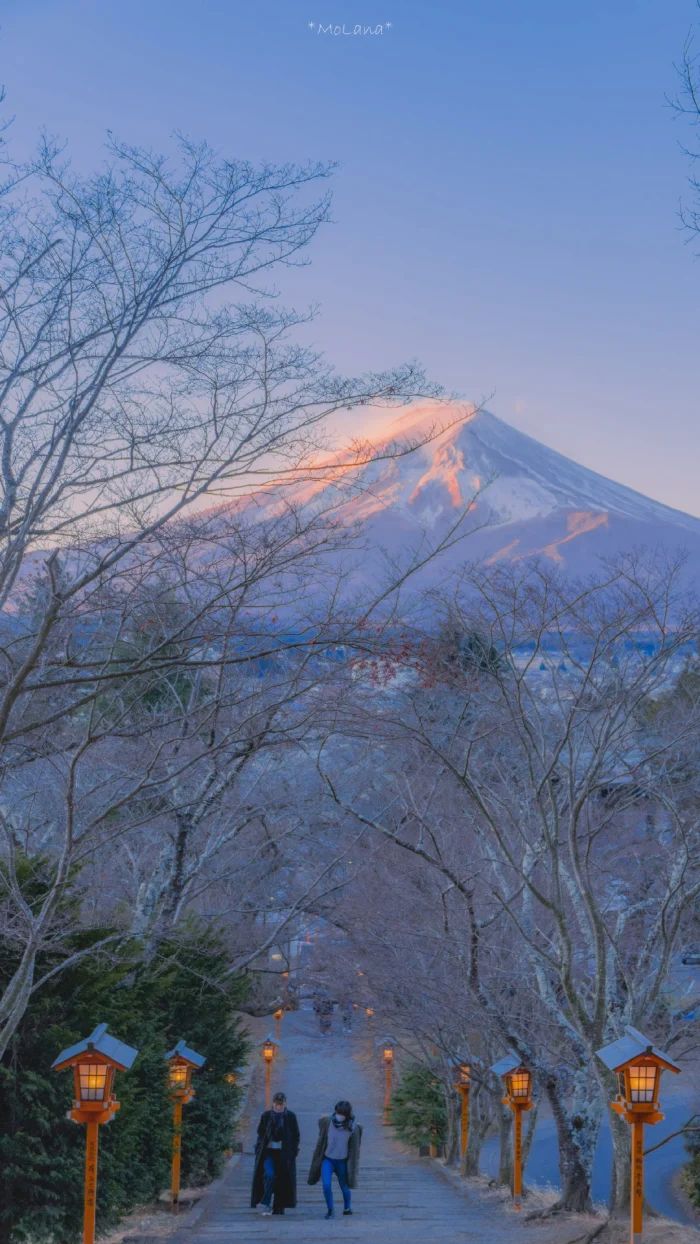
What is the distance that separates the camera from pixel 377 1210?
12.7 meters

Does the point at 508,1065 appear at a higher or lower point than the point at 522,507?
lower

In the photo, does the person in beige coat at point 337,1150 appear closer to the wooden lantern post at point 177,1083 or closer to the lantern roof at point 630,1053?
the wooden lantern post at point 177,1083

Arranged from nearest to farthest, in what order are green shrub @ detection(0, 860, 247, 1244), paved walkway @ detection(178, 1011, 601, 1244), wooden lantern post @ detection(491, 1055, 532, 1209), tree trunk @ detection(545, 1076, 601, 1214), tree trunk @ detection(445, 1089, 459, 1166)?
green shrub @ detection(0, 860, 247, 1244) → paved walkway @ detection(178, 1011, 601, 1244) → tree trunk @ detection(545, 1076, 601, 1214) → wooden lantern post @ detection(491, 1055, 532, 1209) → tree trunk @ detection(445, 1089, 459, 1166)

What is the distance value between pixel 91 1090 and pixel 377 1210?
637 centimetres

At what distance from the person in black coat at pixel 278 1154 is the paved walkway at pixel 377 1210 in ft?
0.71

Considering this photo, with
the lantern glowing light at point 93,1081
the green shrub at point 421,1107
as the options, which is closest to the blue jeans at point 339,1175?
the lantern glowing light at point 93,1081

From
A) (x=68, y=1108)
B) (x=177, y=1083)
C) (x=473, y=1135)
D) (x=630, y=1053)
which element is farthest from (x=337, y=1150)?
(x=473, y=1135)

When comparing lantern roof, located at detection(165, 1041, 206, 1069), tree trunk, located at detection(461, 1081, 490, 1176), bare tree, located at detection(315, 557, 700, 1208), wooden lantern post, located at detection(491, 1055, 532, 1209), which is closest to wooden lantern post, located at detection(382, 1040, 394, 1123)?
tree trunk, located at detection(461, 1081, 490, 1176)

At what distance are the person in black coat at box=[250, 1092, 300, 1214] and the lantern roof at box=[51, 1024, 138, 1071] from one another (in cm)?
436

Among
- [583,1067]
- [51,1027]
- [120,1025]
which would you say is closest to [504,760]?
[583,1067]

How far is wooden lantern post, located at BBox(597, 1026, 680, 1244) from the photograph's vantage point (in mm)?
7859

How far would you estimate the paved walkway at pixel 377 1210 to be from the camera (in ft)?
32.1

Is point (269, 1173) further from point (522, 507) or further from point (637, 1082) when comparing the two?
point (522, 507)

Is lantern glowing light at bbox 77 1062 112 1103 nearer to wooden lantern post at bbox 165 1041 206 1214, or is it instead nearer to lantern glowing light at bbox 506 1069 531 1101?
wooden lantern post at bbox 165 1041 206 1214
